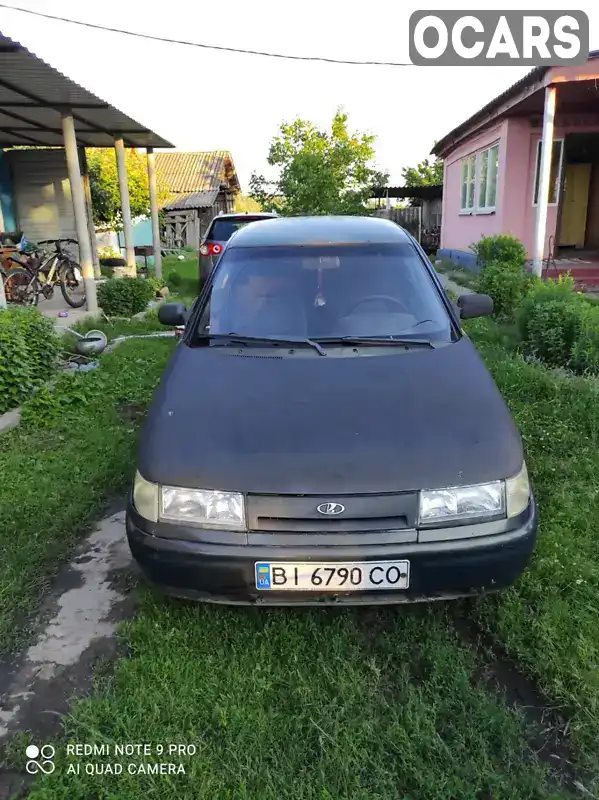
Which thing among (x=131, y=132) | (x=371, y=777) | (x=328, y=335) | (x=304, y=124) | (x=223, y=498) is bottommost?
(x=371, y=777)

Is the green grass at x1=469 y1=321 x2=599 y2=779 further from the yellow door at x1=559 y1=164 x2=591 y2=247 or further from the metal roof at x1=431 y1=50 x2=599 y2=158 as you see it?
the yellow door at x1=559 y1=164 x2=591 y2=247

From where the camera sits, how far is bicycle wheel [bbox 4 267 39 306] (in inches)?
348

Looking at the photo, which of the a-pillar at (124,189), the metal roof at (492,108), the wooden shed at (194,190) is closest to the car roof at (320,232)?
the metal roof at (492,108)

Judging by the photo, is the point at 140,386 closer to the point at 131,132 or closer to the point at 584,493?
the point at 584,493

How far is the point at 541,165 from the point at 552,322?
532 cm

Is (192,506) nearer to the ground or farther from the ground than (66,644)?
farther from the ground

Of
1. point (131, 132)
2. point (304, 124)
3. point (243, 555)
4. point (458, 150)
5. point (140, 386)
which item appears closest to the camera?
point (243, 555)

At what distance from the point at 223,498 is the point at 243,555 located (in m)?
0.23

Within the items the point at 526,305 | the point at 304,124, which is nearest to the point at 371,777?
the point at 526,305

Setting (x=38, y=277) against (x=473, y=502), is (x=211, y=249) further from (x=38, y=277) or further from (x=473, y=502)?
(x=473, y=502)

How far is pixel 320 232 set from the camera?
12.5 feet

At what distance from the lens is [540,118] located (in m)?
11.6

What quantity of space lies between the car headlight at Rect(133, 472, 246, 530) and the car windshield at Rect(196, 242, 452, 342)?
116cm

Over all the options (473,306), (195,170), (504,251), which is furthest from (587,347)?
(195,170)
